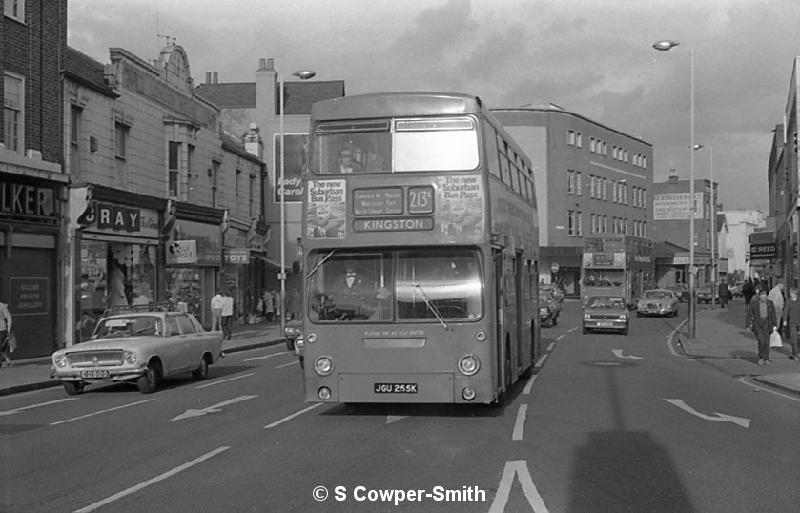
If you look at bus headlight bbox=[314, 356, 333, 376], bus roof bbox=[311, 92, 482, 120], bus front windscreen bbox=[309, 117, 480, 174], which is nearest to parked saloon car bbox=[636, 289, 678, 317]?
bus roof bbox=[311, 92, 482, 120]

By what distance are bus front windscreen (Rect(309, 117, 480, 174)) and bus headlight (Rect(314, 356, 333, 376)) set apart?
2505 mm

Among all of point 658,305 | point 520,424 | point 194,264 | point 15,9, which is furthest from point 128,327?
point 658,305

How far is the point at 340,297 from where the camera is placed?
1156 cm

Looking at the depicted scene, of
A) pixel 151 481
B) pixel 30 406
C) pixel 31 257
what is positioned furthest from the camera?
pixel 31 257

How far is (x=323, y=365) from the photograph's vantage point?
1148 centimetres

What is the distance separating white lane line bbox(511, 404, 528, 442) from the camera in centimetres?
1036

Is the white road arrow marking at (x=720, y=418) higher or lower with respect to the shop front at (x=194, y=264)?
lower

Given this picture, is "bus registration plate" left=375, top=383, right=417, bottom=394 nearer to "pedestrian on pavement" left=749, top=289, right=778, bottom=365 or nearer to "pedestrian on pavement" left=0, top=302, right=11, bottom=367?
"pedestrian on pavement" left=0, top=302, right=11, bottom=367

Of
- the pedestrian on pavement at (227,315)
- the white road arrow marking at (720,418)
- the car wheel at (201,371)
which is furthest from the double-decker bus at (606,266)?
the white road arrow marking at (720,418)

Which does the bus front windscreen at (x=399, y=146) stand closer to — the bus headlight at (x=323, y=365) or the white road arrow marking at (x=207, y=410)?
the bus headlight at (x=323, y=365)

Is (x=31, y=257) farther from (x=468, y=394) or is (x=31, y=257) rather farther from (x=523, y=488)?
(x=523, y=488)

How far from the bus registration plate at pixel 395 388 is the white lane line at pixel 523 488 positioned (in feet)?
8.68

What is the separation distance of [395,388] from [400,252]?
1795 millimetres

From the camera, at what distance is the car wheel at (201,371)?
18400 millimetres
